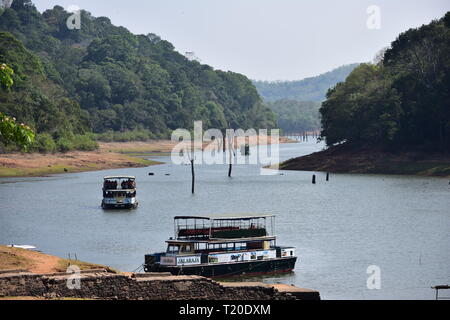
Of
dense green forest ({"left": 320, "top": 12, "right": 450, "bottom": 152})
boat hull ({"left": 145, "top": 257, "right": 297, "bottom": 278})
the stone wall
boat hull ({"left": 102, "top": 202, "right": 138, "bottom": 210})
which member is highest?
dense green forest ({"left": 320, "top": 12, "right": 450, "bottom": 152})

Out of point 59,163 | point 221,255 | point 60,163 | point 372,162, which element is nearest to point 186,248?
point 221,255

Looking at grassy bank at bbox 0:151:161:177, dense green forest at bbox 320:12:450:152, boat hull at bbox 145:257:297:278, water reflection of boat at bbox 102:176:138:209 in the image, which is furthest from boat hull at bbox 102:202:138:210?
dense green forest at bbox 320:12:450:152

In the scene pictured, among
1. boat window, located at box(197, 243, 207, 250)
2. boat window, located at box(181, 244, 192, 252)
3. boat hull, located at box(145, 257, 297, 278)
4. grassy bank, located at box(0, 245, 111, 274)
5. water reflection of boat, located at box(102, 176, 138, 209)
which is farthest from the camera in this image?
water reflection of boat, located at box(102, 176, 138, 209)

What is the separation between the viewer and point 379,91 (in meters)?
150

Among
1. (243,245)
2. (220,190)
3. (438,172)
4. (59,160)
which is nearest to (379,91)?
(438,172)

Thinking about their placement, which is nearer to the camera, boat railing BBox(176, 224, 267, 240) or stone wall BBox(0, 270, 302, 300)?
stone wall BBox(0, 270, 302, 300)

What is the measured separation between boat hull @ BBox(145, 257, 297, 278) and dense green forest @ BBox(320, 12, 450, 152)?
84.0 m

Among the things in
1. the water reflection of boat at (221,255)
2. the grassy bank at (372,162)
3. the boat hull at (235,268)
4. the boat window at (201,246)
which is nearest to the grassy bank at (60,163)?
the grassy bank at (372,162)

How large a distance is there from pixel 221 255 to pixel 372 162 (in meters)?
92.5

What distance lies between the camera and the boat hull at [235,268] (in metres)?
51.5

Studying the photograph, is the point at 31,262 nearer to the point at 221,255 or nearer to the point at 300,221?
the point at 221,255

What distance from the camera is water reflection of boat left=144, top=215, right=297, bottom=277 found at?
51812 mm

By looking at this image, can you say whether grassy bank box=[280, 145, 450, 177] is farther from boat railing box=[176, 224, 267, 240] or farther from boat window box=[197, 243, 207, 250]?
boat window box=[197, 243, 207, 250]

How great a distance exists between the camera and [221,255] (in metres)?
53.3
